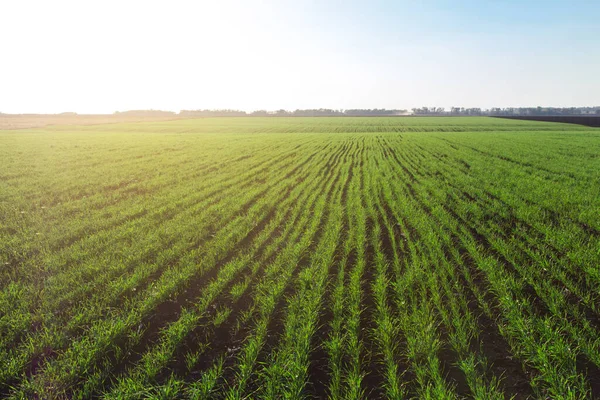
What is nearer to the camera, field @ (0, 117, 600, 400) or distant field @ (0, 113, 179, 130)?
field @ (0, 117, 600, 400)

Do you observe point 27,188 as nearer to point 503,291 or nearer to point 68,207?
point 68,207

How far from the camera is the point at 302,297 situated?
5375mm

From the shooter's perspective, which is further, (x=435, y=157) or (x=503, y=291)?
(x=435, y=157)

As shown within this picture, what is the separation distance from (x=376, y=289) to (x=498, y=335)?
75.0 inches

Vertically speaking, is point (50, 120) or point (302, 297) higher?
point (50, 120)

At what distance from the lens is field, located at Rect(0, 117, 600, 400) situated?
375cm

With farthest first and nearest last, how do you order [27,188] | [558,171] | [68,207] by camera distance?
[558,171] < [27,188] < [68,207]

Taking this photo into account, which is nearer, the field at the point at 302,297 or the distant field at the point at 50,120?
the field at the point at 302,297

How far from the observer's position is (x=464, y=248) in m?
7.46

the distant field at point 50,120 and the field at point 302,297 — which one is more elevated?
the distant field at point 50,120

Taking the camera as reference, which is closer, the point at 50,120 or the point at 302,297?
the point at 302,297

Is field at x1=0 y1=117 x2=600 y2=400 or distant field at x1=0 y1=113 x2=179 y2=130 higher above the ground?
distant field at x1=0 y1=113 x2=179 y2=130

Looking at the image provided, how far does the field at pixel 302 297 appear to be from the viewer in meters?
3.75

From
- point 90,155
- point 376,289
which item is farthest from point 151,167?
point 376,289
